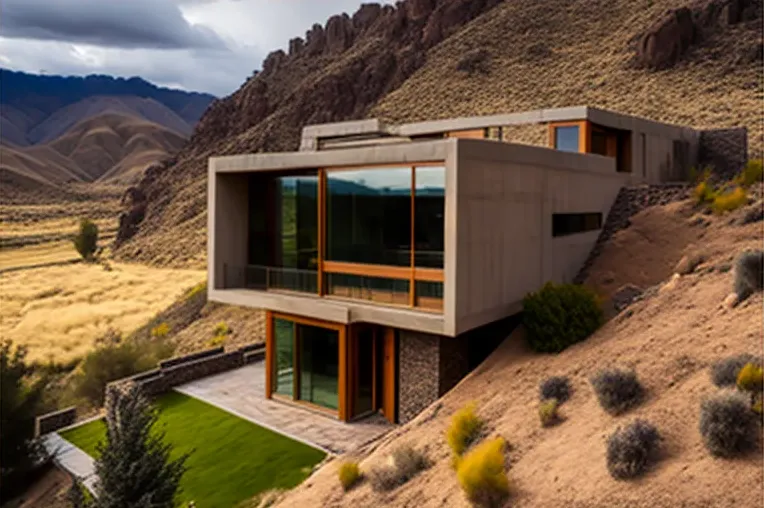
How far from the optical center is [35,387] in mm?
17828

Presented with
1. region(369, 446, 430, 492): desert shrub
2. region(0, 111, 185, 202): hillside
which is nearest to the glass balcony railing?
region(369, 446, 430, 492): desert shrub

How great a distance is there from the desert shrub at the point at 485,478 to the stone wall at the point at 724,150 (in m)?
21.7

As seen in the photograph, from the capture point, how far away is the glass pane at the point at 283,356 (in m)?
17.1

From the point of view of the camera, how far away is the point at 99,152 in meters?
168

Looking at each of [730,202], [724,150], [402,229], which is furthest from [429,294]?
[724,150]

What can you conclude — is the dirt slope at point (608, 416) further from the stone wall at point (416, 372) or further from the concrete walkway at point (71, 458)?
the concrete walkway at point (71, 458)

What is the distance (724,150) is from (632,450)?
2340 cm

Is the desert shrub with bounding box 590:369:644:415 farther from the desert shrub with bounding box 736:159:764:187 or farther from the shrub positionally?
the shrub

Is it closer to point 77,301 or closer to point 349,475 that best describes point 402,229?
point 349,475

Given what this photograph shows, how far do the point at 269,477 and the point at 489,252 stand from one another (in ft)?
21.6

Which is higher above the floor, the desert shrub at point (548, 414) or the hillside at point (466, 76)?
the hillside at point (466, 76)

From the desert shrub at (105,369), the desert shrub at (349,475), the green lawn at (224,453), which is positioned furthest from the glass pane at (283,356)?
the desert shrub at (105,369)

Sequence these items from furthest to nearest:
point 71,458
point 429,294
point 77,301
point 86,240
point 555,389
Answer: point 86,240 → point 77,301 → point 71,458 → point 429,294 → point 555,389

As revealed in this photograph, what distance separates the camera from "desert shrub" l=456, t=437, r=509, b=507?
859 cm
